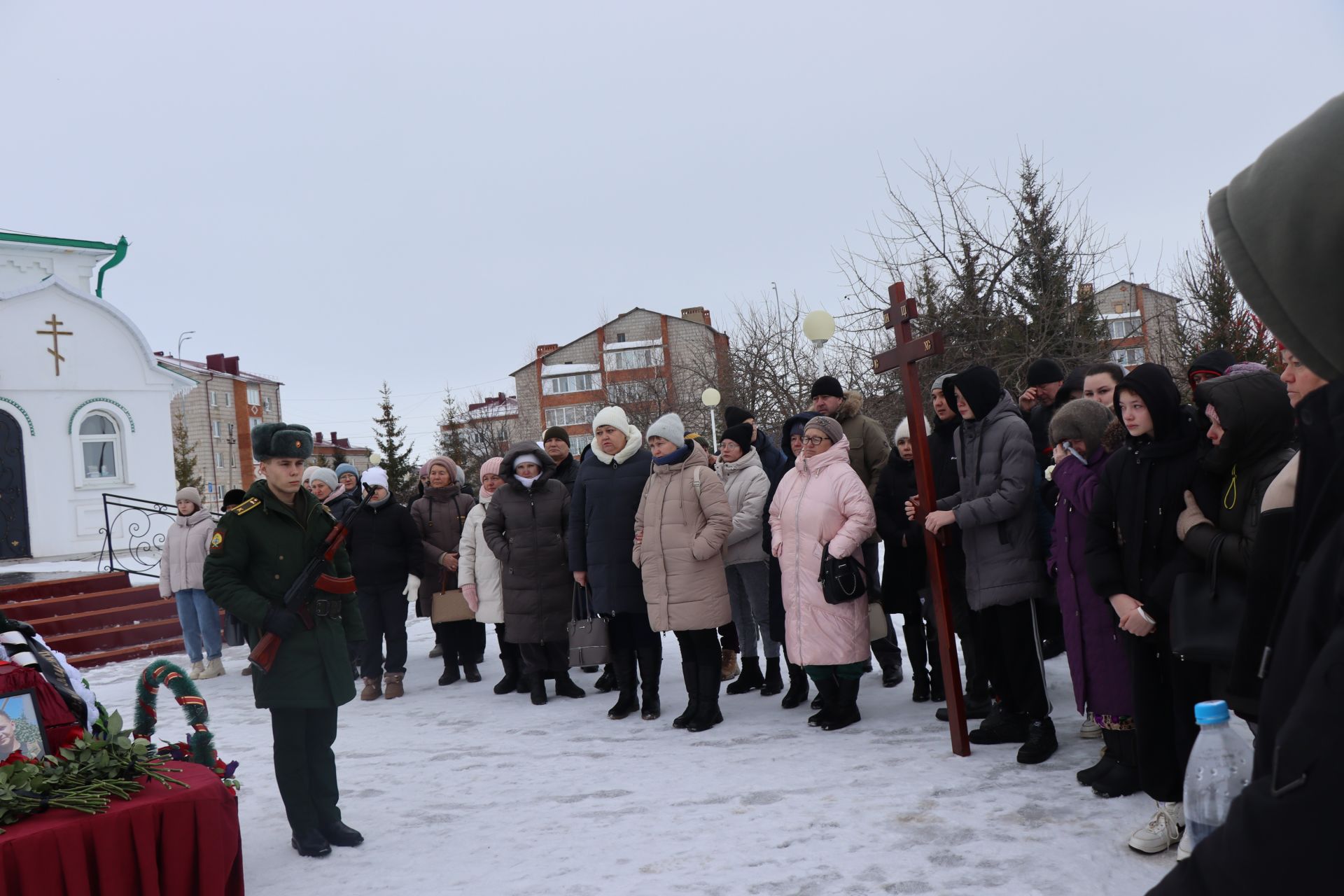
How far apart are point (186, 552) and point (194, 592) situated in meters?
0.43

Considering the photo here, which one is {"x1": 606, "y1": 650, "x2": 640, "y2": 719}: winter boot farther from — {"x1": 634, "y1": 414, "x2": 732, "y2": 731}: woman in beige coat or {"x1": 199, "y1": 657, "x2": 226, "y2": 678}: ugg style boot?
{"x1": 199, "y1": 657, "x2": 226, "y2": 678}: ugg style boot

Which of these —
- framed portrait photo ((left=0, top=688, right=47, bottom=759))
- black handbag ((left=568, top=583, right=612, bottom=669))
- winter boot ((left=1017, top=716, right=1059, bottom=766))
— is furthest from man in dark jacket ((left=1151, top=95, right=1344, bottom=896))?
black handbag ((left=568, top=583, right=612, bottom=669))

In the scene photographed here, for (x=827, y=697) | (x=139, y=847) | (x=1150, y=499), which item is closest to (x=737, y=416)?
(x=827, y=697)

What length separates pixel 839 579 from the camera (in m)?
6.04

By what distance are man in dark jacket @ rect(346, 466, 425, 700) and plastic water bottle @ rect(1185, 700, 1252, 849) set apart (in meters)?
7.61

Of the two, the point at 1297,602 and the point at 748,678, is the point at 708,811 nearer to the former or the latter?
the point at 748,678

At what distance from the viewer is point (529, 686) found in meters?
8.41

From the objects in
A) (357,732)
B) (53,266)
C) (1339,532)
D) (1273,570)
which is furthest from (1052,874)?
(53,266)

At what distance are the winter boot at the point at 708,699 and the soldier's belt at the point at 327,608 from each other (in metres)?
2.68

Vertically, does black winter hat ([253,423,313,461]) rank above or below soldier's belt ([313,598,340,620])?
above

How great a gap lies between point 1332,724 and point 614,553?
256 inches

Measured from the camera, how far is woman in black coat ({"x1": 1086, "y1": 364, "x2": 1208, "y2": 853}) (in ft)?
12.6

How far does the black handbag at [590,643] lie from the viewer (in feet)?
23.5

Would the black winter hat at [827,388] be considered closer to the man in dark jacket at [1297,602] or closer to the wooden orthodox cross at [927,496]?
the wooden orthodox cross at [927,496]
